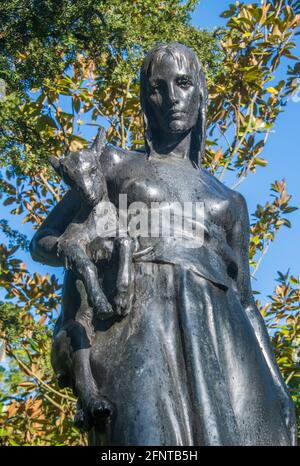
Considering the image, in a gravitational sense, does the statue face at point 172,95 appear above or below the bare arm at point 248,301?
above

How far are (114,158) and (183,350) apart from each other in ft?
3.95

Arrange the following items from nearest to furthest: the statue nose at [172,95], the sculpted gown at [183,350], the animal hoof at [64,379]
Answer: the sculpted gown at [183,350] → the animal hoof at [64,379] → the statue nose at [172,95]

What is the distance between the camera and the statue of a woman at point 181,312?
13.4 feet

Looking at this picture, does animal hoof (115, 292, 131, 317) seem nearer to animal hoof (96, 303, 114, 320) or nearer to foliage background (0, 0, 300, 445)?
animal hoof (96, 303, 114, 320)

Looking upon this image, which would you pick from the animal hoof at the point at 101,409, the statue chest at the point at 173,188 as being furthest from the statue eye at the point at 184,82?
the animal hoof at the point at 101,409

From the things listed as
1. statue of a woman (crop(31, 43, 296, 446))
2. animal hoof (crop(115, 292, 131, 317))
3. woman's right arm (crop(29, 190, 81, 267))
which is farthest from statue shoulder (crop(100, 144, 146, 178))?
animal hoof (crop(115, 292, 131, 317))

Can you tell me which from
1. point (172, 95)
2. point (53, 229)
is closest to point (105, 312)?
point (53, 229)

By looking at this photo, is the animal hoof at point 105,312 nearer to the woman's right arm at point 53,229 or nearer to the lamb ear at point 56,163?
the woman's right arm at point 53,229

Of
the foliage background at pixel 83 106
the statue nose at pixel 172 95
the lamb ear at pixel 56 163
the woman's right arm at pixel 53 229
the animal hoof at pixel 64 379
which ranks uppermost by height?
the foliage background at pixel 83 106

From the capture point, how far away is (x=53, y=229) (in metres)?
4.87

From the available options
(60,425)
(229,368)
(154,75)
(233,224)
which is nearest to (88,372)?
(229,368)

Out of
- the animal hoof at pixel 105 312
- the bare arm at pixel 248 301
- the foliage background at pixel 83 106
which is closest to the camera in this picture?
the animal hoof at pixel 105 312

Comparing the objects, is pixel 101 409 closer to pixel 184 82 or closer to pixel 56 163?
pixel 56 163
